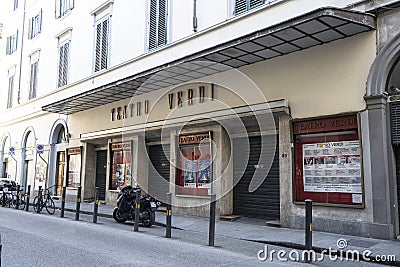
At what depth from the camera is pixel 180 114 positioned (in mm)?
13812

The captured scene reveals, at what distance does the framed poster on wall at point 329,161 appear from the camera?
362 inches

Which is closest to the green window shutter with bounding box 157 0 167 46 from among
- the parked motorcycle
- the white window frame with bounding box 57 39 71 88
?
the parked motorcycle

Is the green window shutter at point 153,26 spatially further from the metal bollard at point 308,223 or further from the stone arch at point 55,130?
the metal bollard at point 308,223

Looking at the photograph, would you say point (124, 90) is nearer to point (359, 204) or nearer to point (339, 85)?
point (339, 85)

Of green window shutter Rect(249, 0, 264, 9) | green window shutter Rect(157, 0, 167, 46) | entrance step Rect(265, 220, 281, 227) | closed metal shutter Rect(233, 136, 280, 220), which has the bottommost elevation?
entrance step Rect(265, 220, 281, 227)

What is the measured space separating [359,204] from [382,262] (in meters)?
2.16

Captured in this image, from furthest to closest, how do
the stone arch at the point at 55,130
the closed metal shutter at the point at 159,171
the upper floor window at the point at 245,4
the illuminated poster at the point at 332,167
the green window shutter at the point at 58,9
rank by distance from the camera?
the green window shutter at the point at 58,9, the stone arch at the point at 55,130, the closed metal shutter at the point at 159,171, the upper floor window at the point at 245,4, the illuminated poster at the point at 332,167

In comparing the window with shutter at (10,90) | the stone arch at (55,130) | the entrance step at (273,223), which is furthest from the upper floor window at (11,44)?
the entrance step at (273,223)

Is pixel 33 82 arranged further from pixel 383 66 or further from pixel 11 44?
pixel 383 66

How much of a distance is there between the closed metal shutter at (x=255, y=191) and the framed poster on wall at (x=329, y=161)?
1356 millimetres

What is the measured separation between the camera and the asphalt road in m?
6.36

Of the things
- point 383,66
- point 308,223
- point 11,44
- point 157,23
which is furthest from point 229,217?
point 11,44

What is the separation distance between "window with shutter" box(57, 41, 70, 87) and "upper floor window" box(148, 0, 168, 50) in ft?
25.5

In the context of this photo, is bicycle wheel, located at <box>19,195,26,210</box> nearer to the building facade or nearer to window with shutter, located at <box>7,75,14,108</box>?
the building facade
